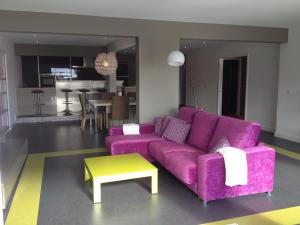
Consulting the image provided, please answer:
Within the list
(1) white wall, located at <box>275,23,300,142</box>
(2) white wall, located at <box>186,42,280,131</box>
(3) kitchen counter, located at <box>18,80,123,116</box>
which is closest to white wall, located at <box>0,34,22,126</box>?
(3) kitchen counter, located at <box>18,80,123,116</box>

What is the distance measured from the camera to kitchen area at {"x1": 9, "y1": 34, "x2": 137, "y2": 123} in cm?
875

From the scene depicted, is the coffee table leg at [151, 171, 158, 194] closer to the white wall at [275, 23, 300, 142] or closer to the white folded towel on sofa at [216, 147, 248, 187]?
the white folded towel on sofa at [216, 147, 248, 187]

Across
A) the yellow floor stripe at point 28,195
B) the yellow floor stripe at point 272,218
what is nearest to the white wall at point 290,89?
the yellow floor stripe at point 272,218

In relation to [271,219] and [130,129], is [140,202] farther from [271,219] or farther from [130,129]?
[130,129]

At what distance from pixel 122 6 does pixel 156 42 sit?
1216 millimetres

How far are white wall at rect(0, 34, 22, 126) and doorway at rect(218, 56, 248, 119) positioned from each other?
21.0ft

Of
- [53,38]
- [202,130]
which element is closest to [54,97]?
[53,38]

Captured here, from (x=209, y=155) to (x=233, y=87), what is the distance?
6.96m

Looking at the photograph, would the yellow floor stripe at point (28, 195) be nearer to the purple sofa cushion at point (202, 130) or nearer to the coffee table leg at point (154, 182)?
the coffee table leg at point (154, 182)

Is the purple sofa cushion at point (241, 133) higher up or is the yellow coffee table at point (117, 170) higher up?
the purple sofa cushion at point (241, 133)

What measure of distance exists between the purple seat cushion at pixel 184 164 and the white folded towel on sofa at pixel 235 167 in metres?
0.35

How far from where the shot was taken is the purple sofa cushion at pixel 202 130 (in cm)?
375

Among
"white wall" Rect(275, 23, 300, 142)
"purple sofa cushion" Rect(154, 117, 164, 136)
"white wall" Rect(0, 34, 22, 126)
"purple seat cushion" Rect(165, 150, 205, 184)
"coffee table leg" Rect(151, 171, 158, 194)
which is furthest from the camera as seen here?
"white wall" Rect(0, 34, 22, 126)

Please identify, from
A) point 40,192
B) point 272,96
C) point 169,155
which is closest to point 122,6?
point 169,155
